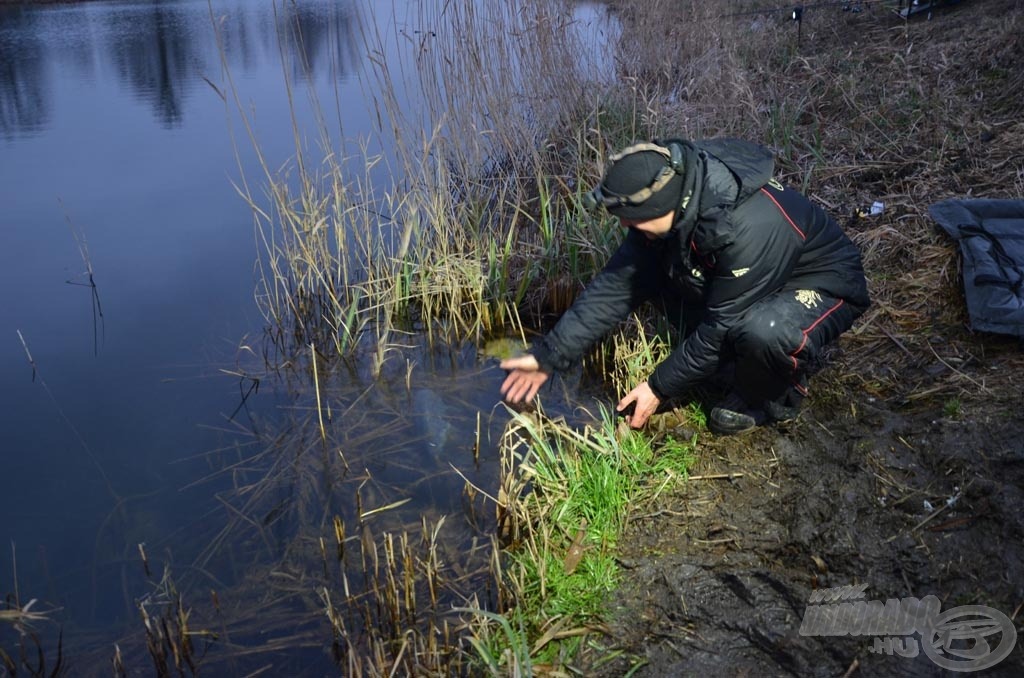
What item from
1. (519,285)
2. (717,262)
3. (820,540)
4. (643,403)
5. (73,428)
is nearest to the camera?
(820,540)

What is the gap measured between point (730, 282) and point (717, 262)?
0.08 m

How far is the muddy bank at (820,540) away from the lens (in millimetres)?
2225

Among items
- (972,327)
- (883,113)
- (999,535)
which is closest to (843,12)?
(883,113)

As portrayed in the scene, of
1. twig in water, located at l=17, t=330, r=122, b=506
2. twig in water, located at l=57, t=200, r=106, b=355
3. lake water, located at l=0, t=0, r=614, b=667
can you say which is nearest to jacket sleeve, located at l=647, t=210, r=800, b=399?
lake water, located at l=0, t=0, r=614, b=667

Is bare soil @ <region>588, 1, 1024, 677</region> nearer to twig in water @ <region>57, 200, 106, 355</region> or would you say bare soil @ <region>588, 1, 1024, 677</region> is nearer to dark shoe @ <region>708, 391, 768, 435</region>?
dark shoe @ <region>708, 391, 768, 435</region>

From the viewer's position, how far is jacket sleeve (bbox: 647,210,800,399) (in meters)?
2.67

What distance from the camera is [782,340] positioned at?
277 cm

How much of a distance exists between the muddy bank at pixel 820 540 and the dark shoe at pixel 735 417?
5 cm

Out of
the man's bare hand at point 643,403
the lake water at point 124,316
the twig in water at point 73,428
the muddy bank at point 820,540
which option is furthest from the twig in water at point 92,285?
the muddy bank at point 820,540

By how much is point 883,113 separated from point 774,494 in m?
3.61

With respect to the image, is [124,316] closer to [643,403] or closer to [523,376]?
[523,376]

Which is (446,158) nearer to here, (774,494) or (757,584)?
(774,494)

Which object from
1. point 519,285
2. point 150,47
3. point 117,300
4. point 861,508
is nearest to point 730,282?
point 861,508

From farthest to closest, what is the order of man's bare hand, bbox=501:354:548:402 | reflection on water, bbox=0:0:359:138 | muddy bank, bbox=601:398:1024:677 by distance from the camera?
reflection on water, bbox=0:0:359:138
man's bare hand, bbox=501:354:548:402
muddy bank, bbox=601:398:1024:677
